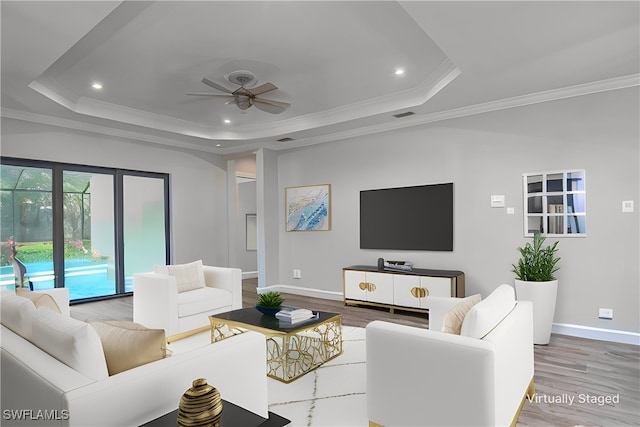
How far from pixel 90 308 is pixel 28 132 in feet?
8.07

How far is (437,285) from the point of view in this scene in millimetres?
4566

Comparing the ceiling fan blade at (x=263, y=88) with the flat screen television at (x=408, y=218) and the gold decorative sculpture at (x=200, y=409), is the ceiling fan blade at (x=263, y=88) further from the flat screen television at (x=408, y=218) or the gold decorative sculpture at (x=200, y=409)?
the gold decorative sculpture at (x=200, y=409)

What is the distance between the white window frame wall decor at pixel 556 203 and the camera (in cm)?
396

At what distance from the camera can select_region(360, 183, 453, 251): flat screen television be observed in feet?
16.1

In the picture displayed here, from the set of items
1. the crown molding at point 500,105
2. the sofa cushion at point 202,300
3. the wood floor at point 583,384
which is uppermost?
the crown molding at point 500,105

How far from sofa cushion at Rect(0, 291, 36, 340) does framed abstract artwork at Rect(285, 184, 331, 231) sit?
4.43m

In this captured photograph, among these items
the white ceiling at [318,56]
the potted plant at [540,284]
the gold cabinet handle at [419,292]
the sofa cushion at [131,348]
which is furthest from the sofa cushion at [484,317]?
the gold cabinet handle at [419,292]

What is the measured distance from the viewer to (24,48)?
2.96 meters

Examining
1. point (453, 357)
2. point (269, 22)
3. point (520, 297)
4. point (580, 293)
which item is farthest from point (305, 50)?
point (580, 293)

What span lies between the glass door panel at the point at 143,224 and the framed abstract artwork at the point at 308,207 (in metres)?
2.16

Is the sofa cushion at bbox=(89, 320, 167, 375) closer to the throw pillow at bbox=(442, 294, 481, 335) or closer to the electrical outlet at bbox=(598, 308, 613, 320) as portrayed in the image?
the throw pillow at bbox=(442, 294, 481, 335)

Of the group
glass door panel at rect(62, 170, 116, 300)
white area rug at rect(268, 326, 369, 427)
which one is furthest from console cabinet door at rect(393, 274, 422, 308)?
glass door panel at rect(62, 170, 116, 300)

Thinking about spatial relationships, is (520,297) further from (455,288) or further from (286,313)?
(286,313)

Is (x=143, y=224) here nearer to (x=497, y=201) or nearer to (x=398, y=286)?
(x=398, y=286)
